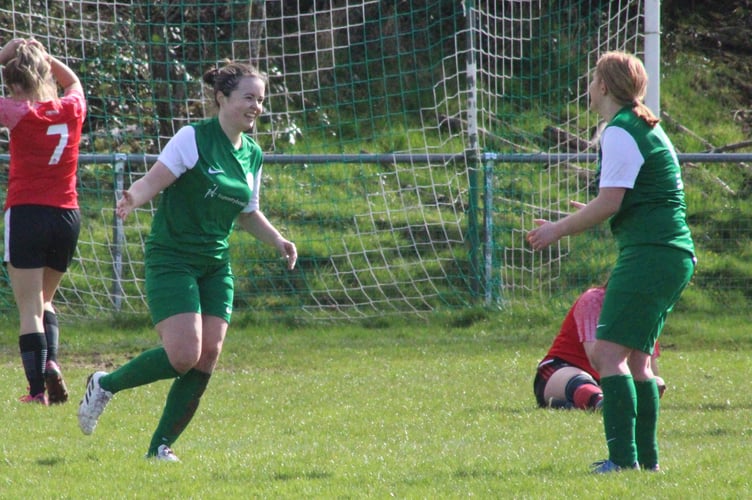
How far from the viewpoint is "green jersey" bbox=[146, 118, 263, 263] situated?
205 inches

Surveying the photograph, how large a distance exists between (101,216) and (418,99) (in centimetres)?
405

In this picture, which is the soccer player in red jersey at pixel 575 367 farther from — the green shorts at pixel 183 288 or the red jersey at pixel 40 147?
the red jersey at pixel 40 147

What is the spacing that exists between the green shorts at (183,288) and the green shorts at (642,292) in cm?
178

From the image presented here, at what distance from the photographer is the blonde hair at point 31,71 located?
6.70 metres

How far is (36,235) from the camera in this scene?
6.84m

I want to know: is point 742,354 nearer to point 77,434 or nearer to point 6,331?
point 77,434

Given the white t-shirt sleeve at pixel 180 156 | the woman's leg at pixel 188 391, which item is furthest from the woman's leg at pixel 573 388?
the white t-shirt sleeve at pixel 180 156

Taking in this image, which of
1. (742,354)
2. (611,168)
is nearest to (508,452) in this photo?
(611,168)

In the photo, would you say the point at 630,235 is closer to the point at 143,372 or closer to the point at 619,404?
the point at 619,404

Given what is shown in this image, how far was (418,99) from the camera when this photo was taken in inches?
531

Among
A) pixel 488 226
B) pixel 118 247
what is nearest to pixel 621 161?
pixel 488 226

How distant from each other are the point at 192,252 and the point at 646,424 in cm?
216

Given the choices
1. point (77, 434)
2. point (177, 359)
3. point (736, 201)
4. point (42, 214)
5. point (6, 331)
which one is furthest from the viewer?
point (736, 201)

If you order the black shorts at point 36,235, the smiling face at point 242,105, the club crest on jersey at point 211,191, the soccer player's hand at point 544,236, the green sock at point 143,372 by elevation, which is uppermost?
the smiling face at point 242,105
